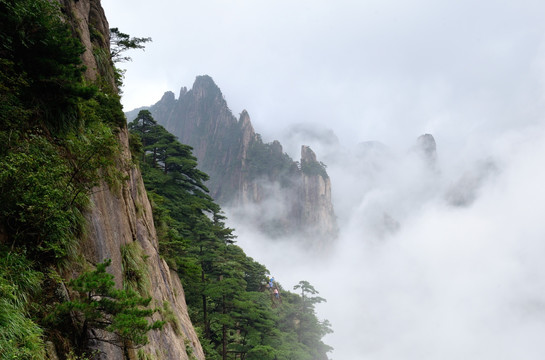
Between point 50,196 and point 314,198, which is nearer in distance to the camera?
point 50,196

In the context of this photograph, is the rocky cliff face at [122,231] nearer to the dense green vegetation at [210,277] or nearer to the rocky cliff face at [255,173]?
the dense green vegetation at [210,277]

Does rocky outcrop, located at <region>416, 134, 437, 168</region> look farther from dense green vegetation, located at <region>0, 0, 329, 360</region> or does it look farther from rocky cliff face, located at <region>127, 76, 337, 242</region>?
dense green vegetation, located at <region>0, 0, 329, 360</region>

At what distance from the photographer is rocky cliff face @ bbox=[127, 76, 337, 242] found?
110375 mm

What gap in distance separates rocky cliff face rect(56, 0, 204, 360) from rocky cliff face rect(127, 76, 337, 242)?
98301 mm

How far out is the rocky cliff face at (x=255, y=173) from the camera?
110 m

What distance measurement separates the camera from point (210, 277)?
20.0 metres

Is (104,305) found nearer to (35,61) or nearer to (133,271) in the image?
→ (133,271)

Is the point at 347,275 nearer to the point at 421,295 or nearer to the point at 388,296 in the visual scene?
the point at 388,296

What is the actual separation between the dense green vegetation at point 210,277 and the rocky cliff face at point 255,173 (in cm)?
8200

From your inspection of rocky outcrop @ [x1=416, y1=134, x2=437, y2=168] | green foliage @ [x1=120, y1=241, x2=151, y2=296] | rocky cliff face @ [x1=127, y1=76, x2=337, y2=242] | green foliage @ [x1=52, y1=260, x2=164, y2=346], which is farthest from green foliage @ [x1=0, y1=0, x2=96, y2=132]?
rocky outcrop @ [x1=416, y1=134, x2=437, y2=168]

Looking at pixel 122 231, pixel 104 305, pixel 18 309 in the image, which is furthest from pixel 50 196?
pixel 122 231

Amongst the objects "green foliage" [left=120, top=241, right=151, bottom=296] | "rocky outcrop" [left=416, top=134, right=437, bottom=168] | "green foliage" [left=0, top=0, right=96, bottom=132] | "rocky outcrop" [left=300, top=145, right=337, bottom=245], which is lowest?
"green foliage" [left=120, top=241, right=151, bottom=296]

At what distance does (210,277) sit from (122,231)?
1333 centimetres

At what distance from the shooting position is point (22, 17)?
5.13 meters
